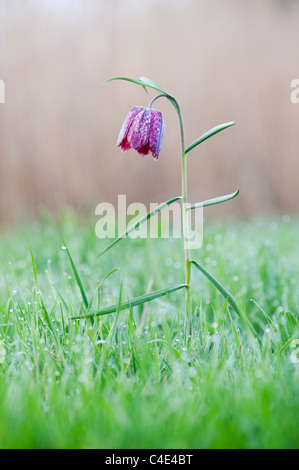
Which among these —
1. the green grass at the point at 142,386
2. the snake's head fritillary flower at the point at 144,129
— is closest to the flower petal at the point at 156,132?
the snake's head fritillary flower at the point at 144,129

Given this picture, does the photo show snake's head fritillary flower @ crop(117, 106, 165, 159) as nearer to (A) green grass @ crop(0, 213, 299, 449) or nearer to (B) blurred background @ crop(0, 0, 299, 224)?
(A) green grass @ crop(0, 213, 299, 449)

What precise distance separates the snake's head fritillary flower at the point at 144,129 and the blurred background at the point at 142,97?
215 cm

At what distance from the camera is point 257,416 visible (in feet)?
1.98

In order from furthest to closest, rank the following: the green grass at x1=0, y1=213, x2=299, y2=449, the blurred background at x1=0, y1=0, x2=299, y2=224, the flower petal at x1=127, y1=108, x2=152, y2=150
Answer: the blurred background at x1=0, y1=0, x2=299, y2=224, the flower petal at x1=127, y1=108, x2=152, y2=150, the green grass at x1=0, y1=213, x2=299, y2=449

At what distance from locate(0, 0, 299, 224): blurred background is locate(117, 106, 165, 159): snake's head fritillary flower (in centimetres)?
215

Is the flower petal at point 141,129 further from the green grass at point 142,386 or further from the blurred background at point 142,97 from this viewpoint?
the blurred background at point 142,97

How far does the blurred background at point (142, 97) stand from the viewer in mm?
3168

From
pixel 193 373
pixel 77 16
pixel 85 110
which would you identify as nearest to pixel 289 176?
pixel 85 110

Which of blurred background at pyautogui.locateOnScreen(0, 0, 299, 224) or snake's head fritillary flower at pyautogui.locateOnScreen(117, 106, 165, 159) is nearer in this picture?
snake's head fritillary flower at pyautogui.locateOnScreen(117, 106, 165, 159)

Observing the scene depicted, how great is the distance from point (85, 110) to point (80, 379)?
273 centimetres

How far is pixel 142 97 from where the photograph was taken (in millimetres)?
3338

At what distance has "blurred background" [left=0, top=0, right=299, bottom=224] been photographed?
3.17 meters

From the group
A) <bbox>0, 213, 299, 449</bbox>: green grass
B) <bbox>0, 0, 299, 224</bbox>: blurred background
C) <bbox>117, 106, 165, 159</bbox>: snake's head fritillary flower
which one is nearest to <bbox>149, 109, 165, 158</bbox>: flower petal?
<bbox>117, 106, 165, 159</bbox>: snake's head fritillary flower

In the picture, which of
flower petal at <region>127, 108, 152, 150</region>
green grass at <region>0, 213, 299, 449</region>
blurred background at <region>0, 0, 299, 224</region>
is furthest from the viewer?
blurred background at <region>0, 0, 299, 224</region>
